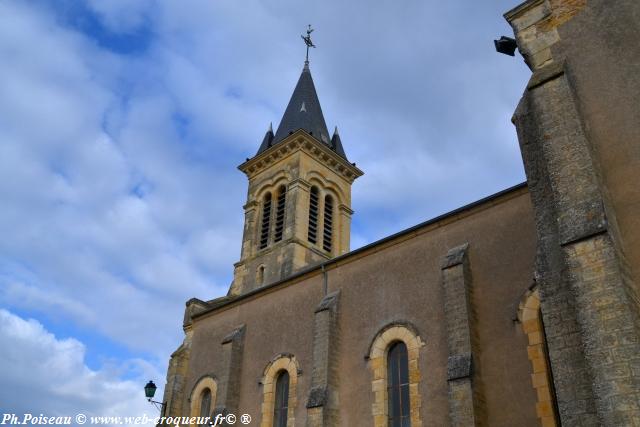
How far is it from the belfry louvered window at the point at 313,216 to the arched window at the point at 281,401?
10601 millimetres

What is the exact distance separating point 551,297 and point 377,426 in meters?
6.33

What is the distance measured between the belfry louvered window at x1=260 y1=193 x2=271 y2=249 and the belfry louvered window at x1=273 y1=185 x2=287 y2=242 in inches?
20.2

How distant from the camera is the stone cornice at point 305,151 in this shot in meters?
27.4

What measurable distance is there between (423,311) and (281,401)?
5.11m

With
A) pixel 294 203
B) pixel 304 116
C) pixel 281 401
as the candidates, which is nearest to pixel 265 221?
pixel 294 203

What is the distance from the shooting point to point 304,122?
29891 millimetres

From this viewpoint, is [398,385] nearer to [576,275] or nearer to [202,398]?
[576,275]

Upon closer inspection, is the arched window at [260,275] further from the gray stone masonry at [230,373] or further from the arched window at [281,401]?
the arched window at [281,401]

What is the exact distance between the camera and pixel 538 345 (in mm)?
10484

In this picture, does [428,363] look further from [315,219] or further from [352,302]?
[315,219]

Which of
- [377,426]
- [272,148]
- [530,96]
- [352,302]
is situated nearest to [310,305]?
[352,302]

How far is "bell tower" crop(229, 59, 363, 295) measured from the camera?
2509 cm

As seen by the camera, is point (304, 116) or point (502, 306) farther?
point (304, 116)

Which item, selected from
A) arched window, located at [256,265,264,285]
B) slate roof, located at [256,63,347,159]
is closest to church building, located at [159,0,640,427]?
arched window, located at [256,265,264,285]
